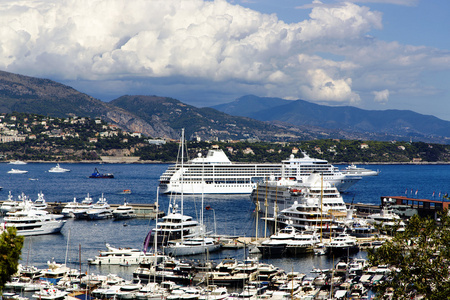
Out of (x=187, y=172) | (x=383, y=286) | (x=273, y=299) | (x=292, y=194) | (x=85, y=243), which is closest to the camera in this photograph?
(x=383, y=286)

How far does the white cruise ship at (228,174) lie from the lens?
102875 mm

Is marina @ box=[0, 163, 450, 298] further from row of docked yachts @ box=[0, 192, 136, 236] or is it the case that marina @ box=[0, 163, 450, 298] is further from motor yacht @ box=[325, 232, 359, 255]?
row of docked yachts @ box=[0, 192, 136, 236]

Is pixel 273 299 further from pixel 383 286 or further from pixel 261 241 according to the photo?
pixel 261 241

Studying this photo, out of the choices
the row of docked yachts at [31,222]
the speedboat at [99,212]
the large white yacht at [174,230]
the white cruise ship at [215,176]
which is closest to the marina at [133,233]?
the row of docked yachts at [31,222]

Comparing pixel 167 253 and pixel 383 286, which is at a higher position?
pixel 383 286

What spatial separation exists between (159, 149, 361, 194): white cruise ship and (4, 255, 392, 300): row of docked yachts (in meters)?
64.5

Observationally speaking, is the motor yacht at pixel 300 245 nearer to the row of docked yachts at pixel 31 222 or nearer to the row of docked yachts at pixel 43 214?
the row of docked yachts at pixel 43 214

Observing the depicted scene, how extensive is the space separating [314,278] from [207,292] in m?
6.91

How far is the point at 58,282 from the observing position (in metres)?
32.7

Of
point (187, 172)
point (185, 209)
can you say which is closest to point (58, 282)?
point (185, 209)

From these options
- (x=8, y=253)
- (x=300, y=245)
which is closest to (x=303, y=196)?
(x=300, y=245)

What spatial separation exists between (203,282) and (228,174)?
74.0 m

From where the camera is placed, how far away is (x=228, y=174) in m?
107

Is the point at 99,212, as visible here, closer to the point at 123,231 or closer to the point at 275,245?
the point at 123,231
